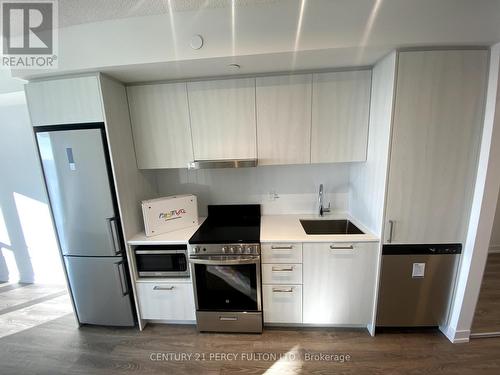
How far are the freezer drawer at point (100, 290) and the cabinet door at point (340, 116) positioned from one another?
210cm

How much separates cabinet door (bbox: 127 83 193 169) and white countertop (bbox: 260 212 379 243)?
40.7 inches

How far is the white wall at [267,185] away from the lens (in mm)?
2227

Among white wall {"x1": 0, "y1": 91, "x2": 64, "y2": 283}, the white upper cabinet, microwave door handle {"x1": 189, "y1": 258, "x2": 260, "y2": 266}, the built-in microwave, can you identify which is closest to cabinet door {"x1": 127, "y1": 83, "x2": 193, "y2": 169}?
the white upper cabinet

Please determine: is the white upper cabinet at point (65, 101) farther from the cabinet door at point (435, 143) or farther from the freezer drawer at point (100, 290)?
the cabinet door at point (435, 143)

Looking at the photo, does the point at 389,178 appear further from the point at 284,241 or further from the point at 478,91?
the point at 284,241

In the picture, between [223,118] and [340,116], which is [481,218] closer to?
[340,116]

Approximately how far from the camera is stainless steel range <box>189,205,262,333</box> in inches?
66.1

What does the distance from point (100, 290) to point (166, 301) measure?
2.03ft

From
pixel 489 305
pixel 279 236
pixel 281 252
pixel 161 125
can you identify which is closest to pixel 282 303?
pixel 281 252

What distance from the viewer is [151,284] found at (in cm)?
184

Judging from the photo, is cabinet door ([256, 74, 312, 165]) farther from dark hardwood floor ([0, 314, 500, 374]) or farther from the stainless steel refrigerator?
dark hardwood floor ([0, 314, 500, 374])

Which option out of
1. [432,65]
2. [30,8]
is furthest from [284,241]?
[30,8]

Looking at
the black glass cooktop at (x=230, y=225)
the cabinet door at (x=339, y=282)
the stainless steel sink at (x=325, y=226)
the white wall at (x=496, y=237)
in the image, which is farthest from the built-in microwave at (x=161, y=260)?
the white wall at (x=496, y=237)

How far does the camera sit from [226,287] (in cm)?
179
